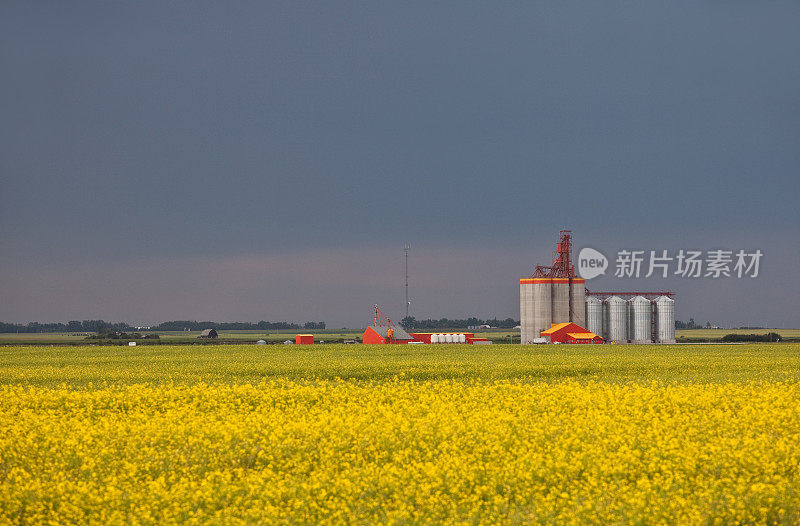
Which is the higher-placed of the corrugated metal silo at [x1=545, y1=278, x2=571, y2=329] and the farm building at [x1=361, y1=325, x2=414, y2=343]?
the corrugated metal silo at [x1=545, y1=278, x2=571, y2=329]

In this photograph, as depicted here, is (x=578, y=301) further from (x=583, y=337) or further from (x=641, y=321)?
(x=641, y=321)

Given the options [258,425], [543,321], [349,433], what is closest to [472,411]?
[349,433]

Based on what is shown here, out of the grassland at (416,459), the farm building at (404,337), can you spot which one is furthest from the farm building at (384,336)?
the grassland at (416,459)

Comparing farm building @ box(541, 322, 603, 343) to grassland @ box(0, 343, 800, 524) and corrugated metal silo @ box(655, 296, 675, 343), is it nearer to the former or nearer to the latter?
corrugated metal silo @ box(655, 296, 675, 343)

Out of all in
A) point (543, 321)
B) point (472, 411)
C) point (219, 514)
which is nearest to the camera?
point (219, 514)

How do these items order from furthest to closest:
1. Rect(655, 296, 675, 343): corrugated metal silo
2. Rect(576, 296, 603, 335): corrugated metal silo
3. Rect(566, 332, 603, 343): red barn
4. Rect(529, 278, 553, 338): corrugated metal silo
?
Rect(655, 296, 675, 343): corrugated metal silo → Rect(576, 296, 603, 335): corrugated metal silo → Rect(529, 278, 553, 338): corrugated metal silo → Rect(566, 332, 603, 343): red barn

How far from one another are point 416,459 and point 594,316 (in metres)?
85.8

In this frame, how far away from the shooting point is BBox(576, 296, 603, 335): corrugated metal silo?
97.1m

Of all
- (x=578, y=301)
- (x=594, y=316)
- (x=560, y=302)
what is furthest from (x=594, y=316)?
(x=560, y=302)

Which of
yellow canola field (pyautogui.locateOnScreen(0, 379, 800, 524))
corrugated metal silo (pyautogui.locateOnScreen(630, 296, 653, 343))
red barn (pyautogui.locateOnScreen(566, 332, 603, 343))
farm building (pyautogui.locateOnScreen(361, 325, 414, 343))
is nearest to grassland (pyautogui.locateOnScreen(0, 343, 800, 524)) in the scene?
yellow canola field (pyautogui.locateOnScreen(0, 379, 800, 524))

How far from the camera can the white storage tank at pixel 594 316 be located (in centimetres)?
9706

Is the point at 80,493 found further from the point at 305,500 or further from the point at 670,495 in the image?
the point at 670,495

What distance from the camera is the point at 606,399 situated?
72.2ft

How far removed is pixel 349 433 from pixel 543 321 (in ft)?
267
